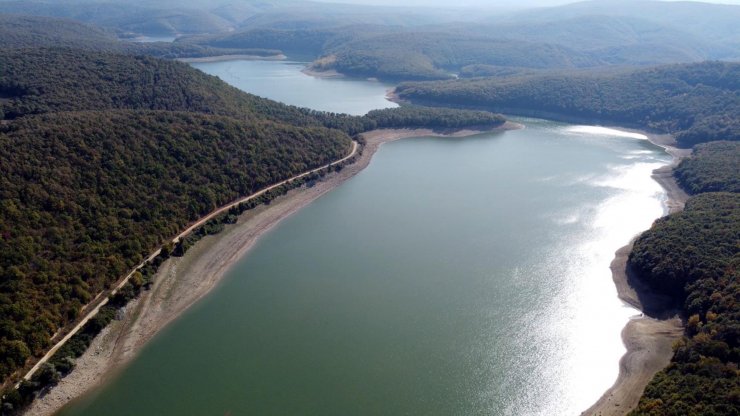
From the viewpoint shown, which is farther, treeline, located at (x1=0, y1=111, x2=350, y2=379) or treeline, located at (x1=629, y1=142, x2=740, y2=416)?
treeline, located at (x1=0, y1=111, x2=350, y2=379)

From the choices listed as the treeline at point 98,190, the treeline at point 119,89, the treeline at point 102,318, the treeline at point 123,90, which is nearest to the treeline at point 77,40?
the treeline at point 119,89

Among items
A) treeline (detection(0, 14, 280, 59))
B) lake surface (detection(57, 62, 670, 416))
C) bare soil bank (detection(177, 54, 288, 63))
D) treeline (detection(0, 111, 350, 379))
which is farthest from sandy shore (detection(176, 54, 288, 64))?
lake surface (detection(57, 62, 670, 416))

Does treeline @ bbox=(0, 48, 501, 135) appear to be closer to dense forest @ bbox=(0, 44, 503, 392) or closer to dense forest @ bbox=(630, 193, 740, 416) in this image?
dense forest @ bbox=(0, 44, 503, 392)

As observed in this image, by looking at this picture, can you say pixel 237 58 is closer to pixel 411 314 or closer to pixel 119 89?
pixel 119 89

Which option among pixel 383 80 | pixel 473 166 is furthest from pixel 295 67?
pixel 473 166

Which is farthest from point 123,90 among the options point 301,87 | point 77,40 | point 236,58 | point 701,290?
point 236,58

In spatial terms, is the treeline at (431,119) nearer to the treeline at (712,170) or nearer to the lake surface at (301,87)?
the lake surface at (301,87)
